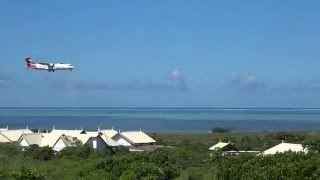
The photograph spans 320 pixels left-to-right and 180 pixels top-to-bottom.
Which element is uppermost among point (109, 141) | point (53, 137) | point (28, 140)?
point (53, 137)

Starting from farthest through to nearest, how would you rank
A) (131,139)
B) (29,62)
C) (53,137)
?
(131,139) < (53,137) < (29,62)

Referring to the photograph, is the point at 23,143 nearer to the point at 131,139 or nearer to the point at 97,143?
the point at 97,143

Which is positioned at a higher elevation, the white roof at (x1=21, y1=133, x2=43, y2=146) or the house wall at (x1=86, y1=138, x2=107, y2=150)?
the white roof at (x1=21, y1=133, x2=43, y2=146)

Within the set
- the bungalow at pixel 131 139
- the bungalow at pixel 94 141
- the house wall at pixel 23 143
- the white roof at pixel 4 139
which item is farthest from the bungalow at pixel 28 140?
the bungalow at pixel 131 139

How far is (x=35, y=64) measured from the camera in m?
28.3

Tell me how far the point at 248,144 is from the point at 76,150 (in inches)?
905

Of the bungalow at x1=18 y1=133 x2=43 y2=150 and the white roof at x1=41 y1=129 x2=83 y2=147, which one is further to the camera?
the bungalow at x1=18 y1=133 x2=43 y2=150

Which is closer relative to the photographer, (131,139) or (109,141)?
(109,141)

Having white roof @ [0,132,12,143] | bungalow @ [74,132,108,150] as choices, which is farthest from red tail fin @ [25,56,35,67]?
white roof @ [0,132,12,143]

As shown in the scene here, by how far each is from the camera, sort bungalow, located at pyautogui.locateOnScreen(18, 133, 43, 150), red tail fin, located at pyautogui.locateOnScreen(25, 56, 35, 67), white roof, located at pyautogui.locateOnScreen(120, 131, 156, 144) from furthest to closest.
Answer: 1. white roof, located at pyautogui.locateOnScreen(120, 131, 156, 144)
2. bungalow, located at pyautogui.locateOnScreen(18, 133, 43, 150)
3. red tail fin, located at pyautogui.locateOnScreen(25, 56, 35, 67)

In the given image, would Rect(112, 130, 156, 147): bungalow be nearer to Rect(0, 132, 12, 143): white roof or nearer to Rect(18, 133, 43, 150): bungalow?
A: Rect(18, 133, 43, 150): bungalow

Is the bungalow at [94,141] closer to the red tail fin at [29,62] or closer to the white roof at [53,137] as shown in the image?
the white roof at [53,137]

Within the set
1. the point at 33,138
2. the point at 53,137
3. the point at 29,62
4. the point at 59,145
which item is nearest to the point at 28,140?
the point at 33,138

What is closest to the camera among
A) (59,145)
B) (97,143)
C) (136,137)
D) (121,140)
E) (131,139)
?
(97,143)
